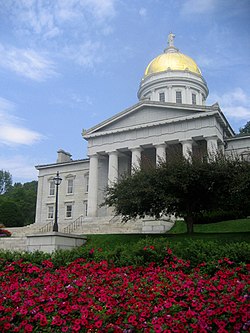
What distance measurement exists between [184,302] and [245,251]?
4.31 meters

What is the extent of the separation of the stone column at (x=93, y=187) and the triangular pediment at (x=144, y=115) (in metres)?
3.60

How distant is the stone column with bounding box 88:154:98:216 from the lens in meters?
43.1

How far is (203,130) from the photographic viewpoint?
38406 mm

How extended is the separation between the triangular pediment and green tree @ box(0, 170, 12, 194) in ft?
206

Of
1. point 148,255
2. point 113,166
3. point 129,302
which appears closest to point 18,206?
point 113,166

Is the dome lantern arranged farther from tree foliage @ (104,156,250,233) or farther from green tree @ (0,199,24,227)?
tree foliage @ (104,156,250,233)

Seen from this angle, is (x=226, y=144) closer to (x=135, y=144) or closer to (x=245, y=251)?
(x=135, y=144)

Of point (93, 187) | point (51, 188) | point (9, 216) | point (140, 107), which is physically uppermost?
point (140, 107)

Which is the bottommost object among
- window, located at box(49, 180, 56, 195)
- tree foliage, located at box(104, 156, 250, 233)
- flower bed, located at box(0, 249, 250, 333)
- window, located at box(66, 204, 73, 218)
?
flower bed, located at box(0, 249, 250, 333)

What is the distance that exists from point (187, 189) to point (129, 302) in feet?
50.4

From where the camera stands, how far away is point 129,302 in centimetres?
723

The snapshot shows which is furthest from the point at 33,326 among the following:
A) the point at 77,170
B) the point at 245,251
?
the point at 77,170

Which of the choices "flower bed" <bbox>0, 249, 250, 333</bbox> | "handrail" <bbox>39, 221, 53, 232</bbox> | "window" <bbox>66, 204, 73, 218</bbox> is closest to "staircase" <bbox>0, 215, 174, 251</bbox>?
"handrail" <bbox>39, 221, 53, 232</bbox>

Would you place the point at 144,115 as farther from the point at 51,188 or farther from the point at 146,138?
the point at 51,188
